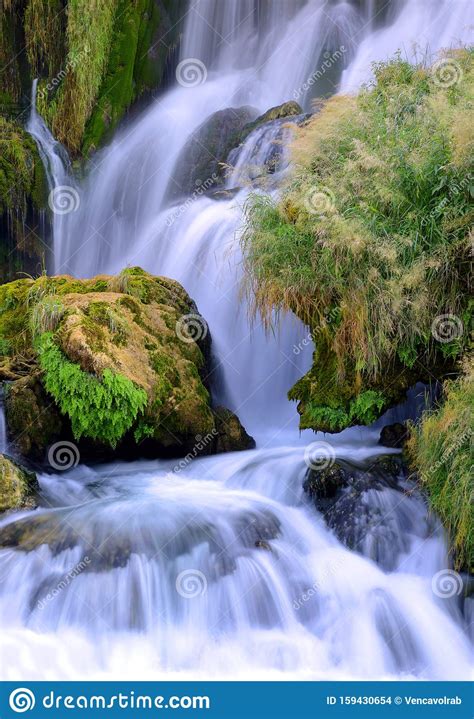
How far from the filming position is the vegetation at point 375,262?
223 inches

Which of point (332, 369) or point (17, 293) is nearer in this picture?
point (332, 369)

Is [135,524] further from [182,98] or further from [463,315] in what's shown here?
[182,98]

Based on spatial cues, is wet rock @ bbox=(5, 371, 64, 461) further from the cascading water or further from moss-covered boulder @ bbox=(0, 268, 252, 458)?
the cascading water

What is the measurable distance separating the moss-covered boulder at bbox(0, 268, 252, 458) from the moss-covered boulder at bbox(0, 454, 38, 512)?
2.07ft

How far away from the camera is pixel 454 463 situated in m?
4.88

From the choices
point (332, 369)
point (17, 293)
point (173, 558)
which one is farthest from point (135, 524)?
point (17, 293)

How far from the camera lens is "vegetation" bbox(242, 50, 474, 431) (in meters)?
5.65

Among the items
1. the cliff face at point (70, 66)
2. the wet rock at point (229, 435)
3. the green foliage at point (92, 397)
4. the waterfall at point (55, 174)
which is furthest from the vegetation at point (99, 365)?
the cliff face at point (70, 66)

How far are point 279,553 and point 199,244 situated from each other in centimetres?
474

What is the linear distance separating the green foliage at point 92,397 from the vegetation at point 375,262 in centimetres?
135

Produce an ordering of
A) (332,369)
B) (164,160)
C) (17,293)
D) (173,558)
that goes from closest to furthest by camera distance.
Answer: (173,558)
(332,369)
(17,293)
(164,160)

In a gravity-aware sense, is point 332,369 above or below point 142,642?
above

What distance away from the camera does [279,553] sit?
5281mm

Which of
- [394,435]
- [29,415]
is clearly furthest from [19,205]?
[394,435]
